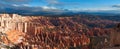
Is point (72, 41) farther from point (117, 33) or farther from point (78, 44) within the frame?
point (117, 33)

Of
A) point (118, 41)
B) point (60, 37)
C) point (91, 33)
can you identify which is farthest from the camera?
point (91, 33)

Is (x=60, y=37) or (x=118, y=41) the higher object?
(x=118, y=41)

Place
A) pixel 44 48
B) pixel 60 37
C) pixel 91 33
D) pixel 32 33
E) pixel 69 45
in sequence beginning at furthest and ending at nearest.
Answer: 1. pixel 91 33
2. pixel 32 33
3. pixel 60 37
4. pixel 69 45
5. pixel 44 48

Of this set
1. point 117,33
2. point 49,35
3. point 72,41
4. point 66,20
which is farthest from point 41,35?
point 117,33

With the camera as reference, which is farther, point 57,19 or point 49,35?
point 57,19

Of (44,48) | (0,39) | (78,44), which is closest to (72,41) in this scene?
(78,44)

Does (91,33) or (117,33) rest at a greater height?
(117,33)

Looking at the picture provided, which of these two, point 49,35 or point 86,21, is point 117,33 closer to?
point 49,35

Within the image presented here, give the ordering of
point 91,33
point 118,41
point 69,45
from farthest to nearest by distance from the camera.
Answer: point 91,33 → point 69,45 → point 118,41

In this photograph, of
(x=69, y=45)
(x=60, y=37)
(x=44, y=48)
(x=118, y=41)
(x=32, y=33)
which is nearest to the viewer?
(x=118, y=41)
